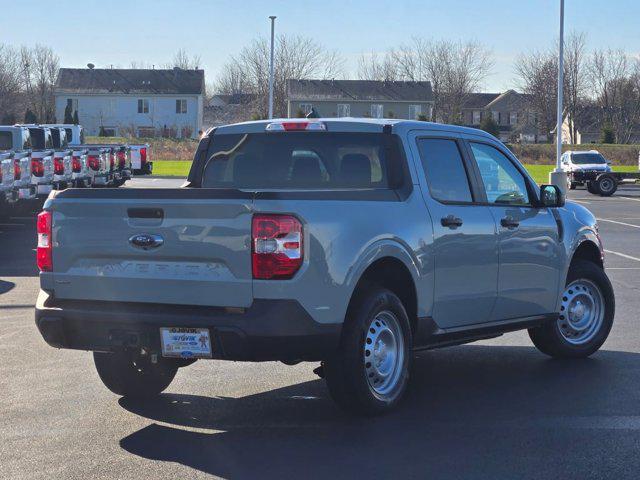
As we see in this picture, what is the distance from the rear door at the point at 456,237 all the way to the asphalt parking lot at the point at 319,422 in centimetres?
59

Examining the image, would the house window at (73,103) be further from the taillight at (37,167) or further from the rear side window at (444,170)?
the rear side window at (444,170)

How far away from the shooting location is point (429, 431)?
684cm

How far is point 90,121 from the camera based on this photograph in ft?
354

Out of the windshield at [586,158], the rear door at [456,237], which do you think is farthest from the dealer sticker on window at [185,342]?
the windshield at [586,158]

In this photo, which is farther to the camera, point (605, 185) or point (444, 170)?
point (605, 185)

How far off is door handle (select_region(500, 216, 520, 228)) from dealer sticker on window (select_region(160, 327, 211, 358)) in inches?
110

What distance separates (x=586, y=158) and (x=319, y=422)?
41.3m

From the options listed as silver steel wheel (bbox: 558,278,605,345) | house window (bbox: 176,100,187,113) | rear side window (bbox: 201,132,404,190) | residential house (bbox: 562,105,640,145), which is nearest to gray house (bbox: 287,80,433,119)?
house window (bbox: 176,100,187,113)

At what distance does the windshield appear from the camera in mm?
46297

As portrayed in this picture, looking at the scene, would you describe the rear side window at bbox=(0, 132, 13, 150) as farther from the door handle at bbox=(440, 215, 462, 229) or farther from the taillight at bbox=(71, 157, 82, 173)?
the door handle at bbox=(440, 215, 462, 229)

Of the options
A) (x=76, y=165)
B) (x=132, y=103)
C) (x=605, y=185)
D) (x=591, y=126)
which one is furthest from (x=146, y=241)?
(x=591, y=126)

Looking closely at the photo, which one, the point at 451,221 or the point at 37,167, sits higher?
the point at 37,167

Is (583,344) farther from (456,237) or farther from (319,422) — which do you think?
(319,422)

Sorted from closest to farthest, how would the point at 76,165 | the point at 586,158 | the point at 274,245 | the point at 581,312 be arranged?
the point at 274,245
the point at 581,312
the point at 76,165
the point at 586,158
